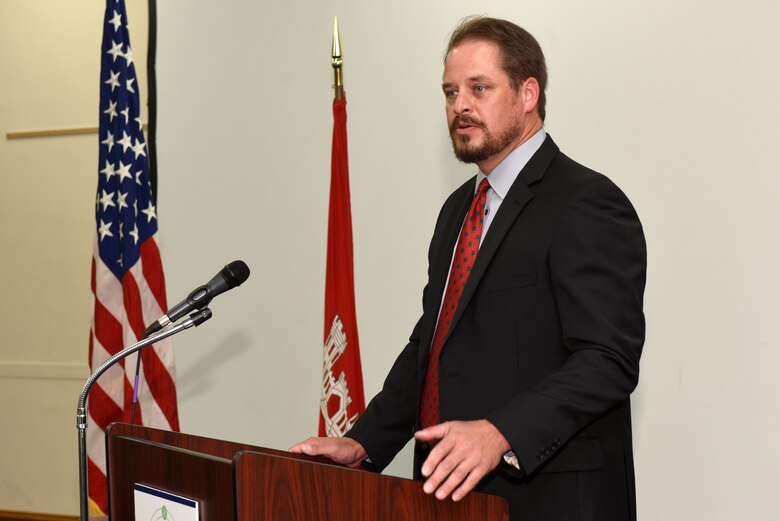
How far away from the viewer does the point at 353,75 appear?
3.37 metres

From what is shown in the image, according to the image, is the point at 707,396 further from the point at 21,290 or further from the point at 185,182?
the point at 21,290

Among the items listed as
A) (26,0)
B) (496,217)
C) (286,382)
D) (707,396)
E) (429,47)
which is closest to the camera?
A: (496,217)

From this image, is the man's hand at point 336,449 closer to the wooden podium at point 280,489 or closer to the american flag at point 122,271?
the wooden podium at point 280,489

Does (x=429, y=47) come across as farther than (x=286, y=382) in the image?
No

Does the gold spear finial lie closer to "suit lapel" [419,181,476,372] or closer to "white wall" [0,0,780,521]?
"white wall" [0,0,780,521]

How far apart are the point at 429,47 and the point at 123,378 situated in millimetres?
1704

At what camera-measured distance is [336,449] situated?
68.7 inches

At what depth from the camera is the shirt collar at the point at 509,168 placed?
6.46 ft

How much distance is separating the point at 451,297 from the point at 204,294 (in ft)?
1.76

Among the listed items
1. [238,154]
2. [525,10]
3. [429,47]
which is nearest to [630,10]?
[525,10]

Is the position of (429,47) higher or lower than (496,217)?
higher

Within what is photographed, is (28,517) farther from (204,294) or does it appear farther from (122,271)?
(204,294)

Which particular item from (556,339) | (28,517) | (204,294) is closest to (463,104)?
(556,339)

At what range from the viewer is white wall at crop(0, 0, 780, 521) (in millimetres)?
2658
